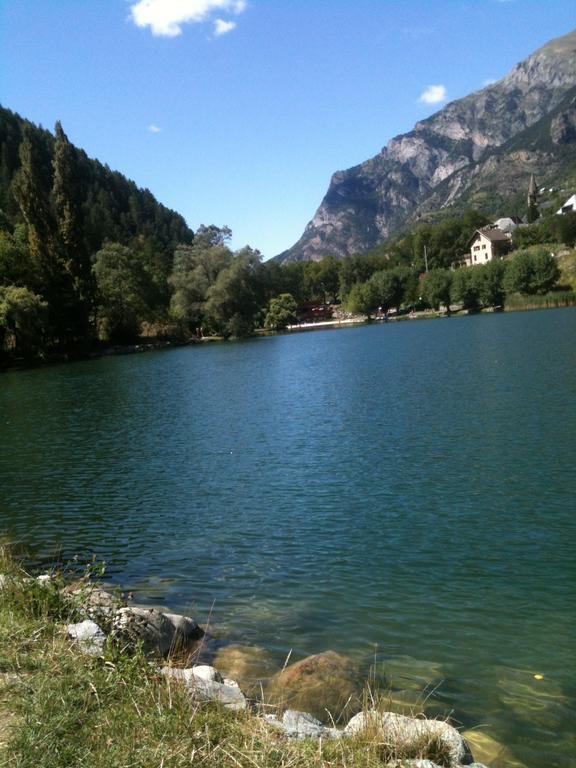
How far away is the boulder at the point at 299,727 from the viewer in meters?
5.16

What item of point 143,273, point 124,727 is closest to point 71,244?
point 143,273

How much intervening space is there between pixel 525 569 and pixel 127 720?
26.6ft

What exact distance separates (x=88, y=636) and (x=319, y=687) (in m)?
2.87

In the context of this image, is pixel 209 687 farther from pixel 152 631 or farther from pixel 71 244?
pixel 71 244

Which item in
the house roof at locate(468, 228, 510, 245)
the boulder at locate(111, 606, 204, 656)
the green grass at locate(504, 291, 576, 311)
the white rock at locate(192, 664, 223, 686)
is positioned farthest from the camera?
the house roof at locate(468, 228, 510, 245)

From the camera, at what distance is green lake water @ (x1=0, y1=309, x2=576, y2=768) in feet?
27.1

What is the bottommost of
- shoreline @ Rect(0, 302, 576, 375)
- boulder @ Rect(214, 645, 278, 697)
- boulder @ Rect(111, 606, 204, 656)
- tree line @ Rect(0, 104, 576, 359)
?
boulder @ Rect(214, 645, 278, 697)

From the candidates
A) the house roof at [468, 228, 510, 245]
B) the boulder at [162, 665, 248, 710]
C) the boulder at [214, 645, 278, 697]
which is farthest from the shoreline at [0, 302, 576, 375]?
the boulder at [162, 665, 248, 710]

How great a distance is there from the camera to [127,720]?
16.0 ft

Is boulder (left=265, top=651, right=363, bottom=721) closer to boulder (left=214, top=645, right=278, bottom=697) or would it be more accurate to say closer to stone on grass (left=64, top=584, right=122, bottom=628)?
boulder (left=214, top=645, right=278, bottom=697)

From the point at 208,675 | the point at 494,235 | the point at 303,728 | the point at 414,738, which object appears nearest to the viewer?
the point at 414,738

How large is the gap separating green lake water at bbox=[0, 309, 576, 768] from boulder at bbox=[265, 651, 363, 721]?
619mm

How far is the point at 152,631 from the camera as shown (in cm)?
796

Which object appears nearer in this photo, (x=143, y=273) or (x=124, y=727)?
(x=124, y=727)
